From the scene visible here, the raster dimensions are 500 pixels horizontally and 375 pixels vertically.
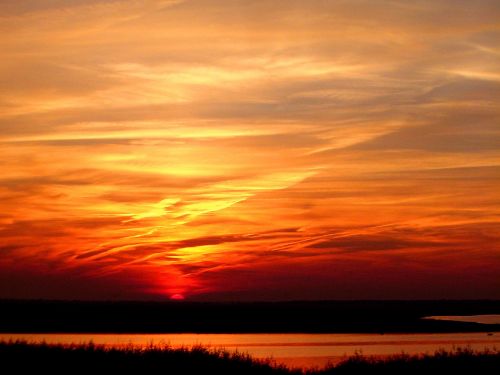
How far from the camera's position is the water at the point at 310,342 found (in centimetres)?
4966

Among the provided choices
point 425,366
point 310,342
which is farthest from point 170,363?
point 310,342

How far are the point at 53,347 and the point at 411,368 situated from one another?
15710mm

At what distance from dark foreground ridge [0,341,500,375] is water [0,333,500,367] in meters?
8.49

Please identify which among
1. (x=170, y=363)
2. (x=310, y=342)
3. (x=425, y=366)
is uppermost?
(x=310, y=342)

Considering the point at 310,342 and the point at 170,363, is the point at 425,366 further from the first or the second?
the point at 310,342

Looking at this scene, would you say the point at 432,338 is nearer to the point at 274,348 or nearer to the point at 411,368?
the point at 274,348

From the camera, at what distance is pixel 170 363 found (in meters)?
32.7

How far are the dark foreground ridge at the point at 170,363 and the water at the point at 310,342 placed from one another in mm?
8492

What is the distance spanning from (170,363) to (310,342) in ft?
102

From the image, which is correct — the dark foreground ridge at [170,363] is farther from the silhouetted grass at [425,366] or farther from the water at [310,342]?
the water at [310,342]

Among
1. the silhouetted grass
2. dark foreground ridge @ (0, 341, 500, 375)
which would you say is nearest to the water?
the silhouetted grass

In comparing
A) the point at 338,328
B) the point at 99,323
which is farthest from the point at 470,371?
the point at 99,323

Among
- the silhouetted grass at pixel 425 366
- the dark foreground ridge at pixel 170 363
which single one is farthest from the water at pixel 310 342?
the dark foreground ridge at pixel 170 363

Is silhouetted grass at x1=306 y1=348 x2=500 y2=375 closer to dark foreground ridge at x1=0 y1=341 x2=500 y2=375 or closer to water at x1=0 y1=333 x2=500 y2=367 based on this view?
dark foreground ridge at x1=0 y1=341 x2=500 y2=375
